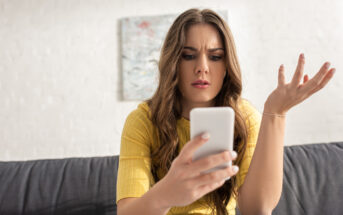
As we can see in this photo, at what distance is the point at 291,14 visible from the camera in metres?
2.67

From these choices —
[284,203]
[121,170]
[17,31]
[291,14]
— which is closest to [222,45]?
[121,170]

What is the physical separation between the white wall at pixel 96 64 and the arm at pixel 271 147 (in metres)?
1.76

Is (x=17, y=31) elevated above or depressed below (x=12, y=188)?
above

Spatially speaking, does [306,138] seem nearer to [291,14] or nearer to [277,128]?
[291,14]

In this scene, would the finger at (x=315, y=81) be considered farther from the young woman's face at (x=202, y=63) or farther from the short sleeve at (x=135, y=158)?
the short sleeve at (x=135, y=158)

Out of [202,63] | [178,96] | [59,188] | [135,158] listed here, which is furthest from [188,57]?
[59,188]

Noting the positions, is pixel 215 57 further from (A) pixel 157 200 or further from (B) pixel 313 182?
(B) pixel 313 182

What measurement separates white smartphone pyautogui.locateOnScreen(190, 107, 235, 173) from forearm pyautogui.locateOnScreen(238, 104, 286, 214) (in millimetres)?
240

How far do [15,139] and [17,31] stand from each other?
3.32 ft

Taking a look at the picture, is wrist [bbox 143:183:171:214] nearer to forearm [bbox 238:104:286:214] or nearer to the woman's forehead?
forearm [bbox 238:104:286:214]

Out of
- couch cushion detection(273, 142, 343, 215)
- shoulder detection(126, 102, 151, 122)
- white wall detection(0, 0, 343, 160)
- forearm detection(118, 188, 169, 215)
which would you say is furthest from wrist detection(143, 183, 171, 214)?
white wall detection(0, 0, 343, 160)

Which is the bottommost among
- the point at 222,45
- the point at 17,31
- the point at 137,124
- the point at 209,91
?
the point at 137,124

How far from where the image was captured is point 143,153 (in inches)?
44.1

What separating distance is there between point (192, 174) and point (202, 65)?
0.47 meters
